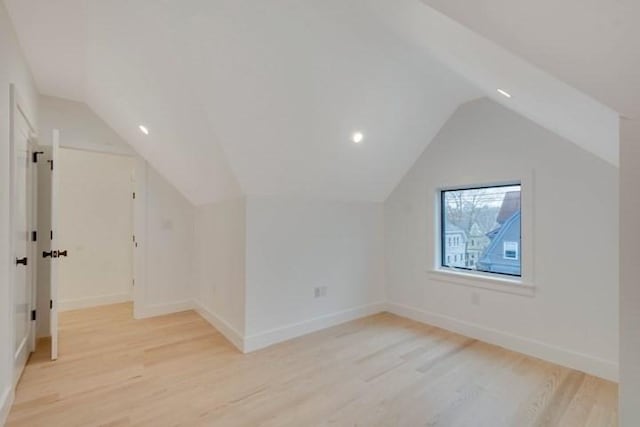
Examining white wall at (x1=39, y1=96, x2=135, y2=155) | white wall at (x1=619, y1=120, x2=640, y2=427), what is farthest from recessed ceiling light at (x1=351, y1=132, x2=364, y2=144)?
white wall at (x1=39, y1=96, x2=135, y2=155)

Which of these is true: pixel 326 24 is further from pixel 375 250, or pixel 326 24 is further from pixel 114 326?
pixel 114 326

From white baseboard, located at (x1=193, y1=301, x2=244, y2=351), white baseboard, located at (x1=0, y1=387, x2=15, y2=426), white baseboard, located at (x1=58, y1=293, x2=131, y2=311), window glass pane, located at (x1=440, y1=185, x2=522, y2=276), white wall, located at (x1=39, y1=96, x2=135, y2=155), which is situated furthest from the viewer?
white baseboard, located at (x1=58, y1=293, x2=131, y2=311)

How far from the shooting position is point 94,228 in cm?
446

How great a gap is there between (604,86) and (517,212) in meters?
2.39

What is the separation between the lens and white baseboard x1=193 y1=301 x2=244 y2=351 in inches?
118

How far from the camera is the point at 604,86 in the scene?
99 cm

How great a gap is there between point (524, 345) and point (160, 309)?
13.9ft

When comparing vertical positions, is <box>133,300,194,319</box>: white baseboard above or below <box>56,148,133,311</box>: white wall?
below

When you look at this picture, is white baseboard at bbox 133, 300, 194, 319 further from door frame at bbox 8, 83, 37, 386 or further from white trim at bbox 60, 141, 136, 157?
white trim at bbox 60, 141, 136, 157

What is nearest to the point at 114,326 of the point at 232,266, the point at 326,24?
the point at 232,266

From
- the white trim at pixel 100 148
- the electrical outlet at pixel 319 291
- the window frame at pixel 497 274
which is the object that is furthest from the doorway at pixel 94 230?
the window frame at pixel 497 274

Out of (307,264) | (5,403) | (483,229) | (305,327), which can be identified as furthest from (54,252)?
(483,229)

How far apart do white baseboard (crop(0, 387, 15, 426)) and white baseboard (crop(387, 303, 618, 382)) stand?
12.1ft

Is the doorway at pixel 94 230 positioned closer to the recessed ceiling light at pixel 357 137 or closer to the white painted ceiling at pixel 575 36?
the recessed ceiling light at pixel 357 137
